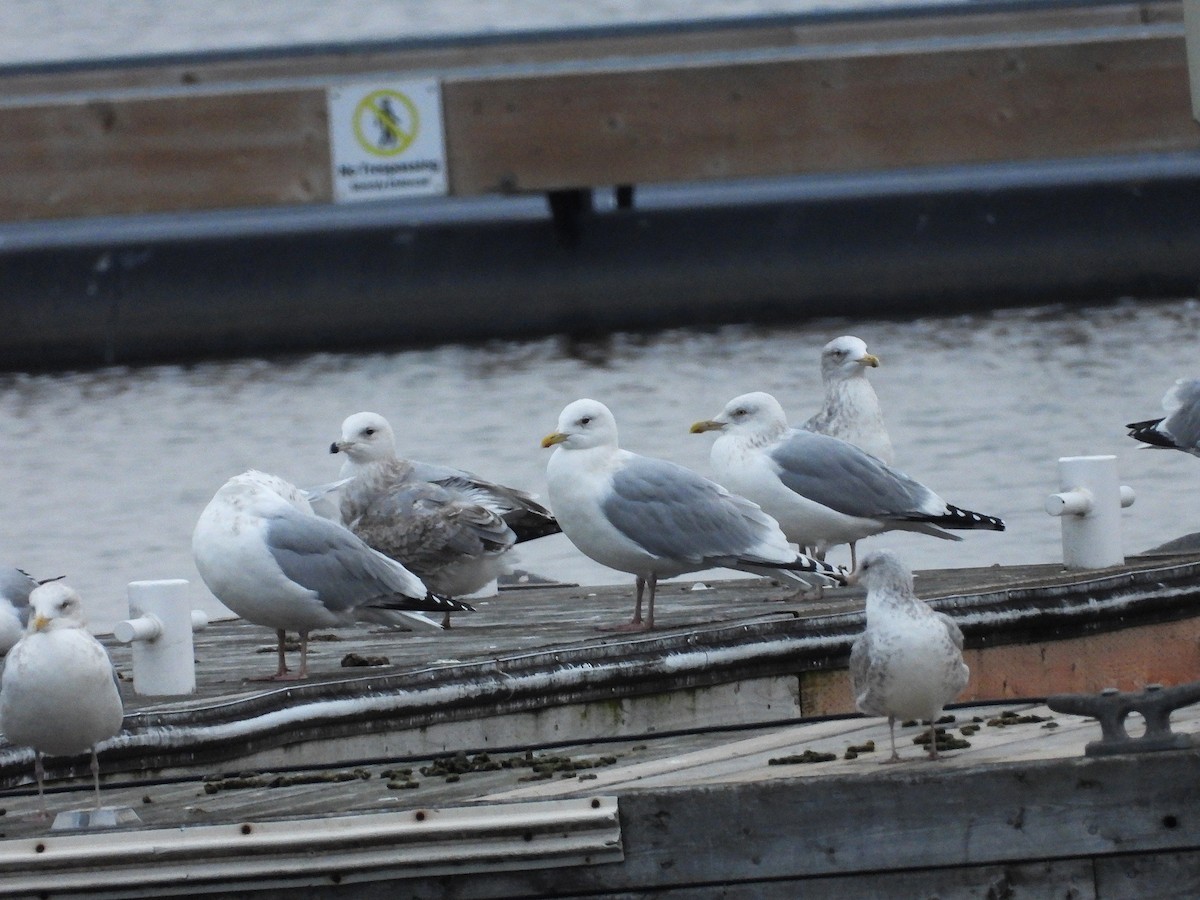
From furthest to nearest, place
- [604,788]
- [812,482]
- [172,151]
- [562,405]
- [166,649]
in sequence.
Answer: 1. [172,151]
2. [562,405]
3. [812,482]
4. [166,649]
5. [604,788]

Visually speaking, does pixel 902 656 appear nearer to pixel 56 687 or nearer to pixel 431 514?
pixel 56 687

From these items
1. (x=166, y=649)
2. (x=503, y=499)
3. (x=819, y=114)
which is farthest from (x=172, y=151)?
(x=166, y=649)

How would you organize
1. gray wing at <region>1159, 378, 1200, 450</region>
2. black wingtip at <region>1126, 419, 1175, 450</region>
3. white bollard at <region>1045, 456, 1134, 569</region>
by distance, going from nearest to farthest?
white bollard at <region>1045, 456, 1134, 569</region> < gray wing at <region>1159, 378, 1200, 450</region> < black wingtip at <region>1126, 419, 1175, 450</region>

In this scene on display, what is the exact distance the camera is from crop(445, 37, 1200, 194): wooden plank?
15266 mm

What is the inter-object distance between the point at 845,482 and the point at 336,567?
5.34 ft

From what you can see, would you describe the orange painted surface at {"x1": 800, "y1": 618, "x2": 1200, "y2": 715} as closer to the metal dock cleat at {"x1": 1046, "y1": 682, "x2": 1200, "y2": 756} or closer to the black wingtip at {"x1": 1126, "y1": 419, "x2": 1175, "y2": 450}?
the black wingtip at {"x1": 1126, "y1": 419, "x2": 1175, "y2": 450}

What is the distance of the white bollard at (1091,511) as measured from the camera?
22.0 feet

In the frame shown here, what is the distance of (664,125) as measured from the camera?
50.9ft

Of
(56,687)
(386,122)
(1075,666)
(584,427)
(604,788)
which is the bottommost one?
(1075,666)

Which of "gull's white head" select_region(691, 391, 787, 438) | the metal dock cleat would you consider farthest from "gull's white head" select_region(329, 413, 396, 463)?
the metal dock cleat

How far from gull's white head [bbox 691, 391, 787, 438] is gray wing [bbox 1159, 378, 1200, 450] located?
1615 millimetres

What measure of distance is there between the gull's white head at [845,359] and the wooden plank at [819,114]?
8404 mm

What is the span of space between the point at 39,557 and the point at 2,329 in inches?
227

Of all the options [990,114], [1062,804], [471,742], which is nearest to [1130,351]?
[990,114]
